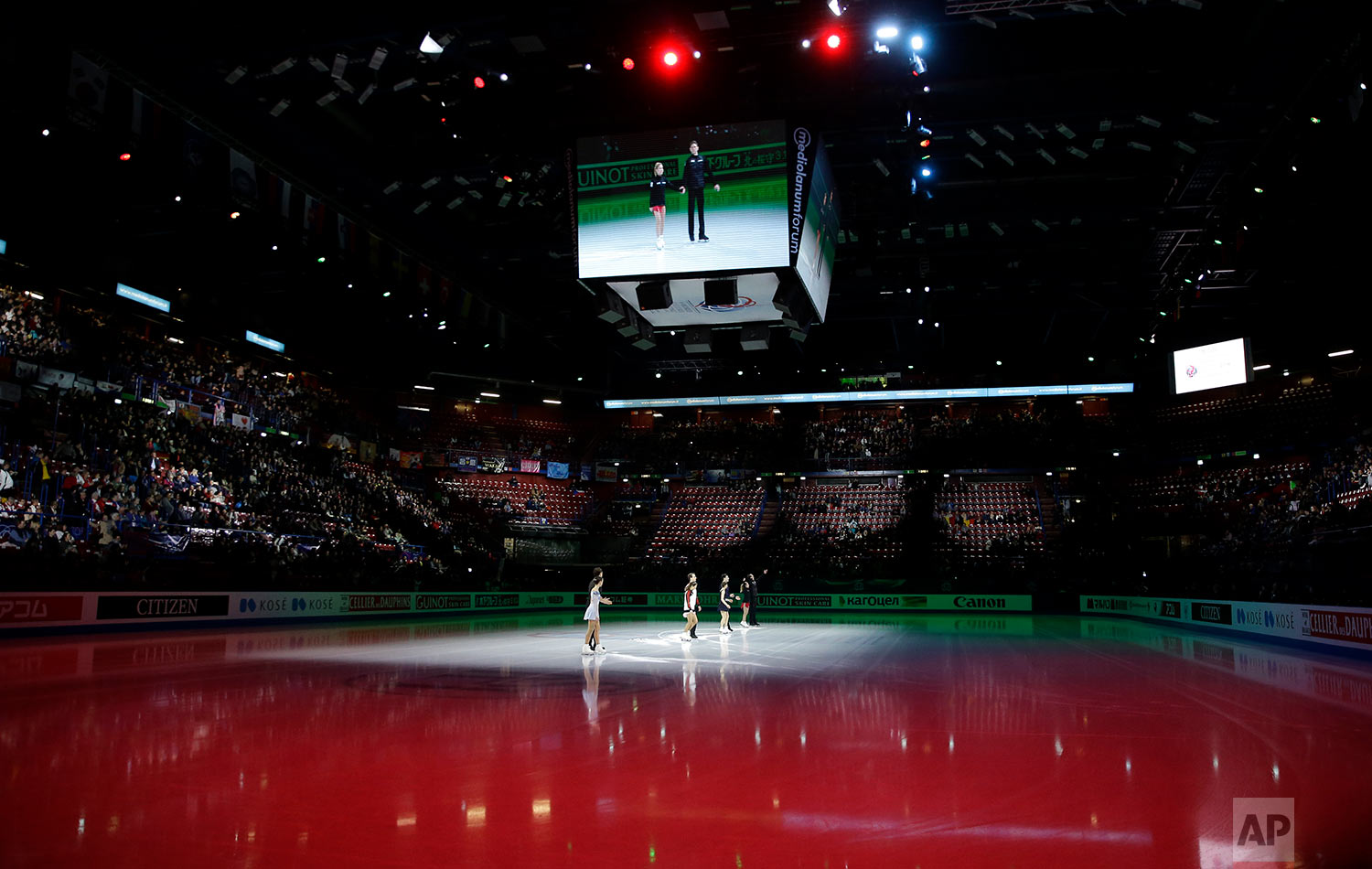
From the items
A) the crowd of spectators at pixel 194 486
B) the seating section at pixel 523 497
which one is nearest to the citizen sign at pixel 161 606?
the crowd of spectators at pixel 194 486

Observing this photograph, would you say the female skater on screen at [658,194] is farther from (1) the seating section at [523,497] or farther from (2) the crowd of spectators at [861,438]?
(2) the crowd of spectators at [861,438]

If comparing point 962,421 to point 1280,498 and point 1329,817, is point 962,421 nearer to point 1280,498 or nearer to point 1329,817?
point 1280,498

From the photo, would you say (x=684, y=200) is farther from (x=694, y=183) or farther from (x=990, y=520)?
(x=990, y=520)

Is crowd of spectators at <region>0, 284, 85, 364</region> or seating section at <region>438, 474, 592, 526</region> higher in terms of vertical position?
crowd of spectators at <region>0, 284, 85, 364</region>

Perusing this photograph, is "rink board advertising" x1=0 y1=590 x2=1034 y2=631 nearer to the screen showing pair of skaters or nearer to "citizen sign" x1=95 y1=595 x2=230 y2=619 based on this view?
"citizen sign" x1=95 y1=595 x2=230 y2=619

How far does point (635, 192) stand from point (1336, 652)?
57.4 ft

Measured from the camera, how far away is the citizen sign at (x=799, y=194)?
16.2 m

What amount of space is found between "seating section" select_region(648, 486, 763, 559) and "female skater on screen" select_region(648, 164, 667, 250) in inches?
987

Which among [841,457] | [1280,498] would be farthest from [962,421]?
[1280,498]

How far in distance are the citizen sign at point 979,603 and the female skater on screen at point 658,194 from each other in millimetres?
24812

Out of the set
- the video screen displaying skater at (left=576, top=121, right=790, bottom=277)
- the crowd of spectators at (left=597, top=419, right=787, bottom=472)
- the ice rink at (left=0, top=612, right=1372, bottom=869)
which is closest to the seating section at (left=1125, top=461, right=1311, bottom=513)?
the crowd of spectators at (left=597, top=419, right=787, bottom=472)

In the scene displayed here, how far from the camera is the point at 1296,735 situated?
26.3 feet

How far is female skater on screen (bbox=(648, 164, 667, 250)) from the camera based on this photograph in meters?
16.5

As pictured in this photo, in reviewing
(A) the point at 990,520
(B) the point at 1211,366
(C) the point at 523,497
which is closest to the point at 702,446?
(C) the point at 523,497
